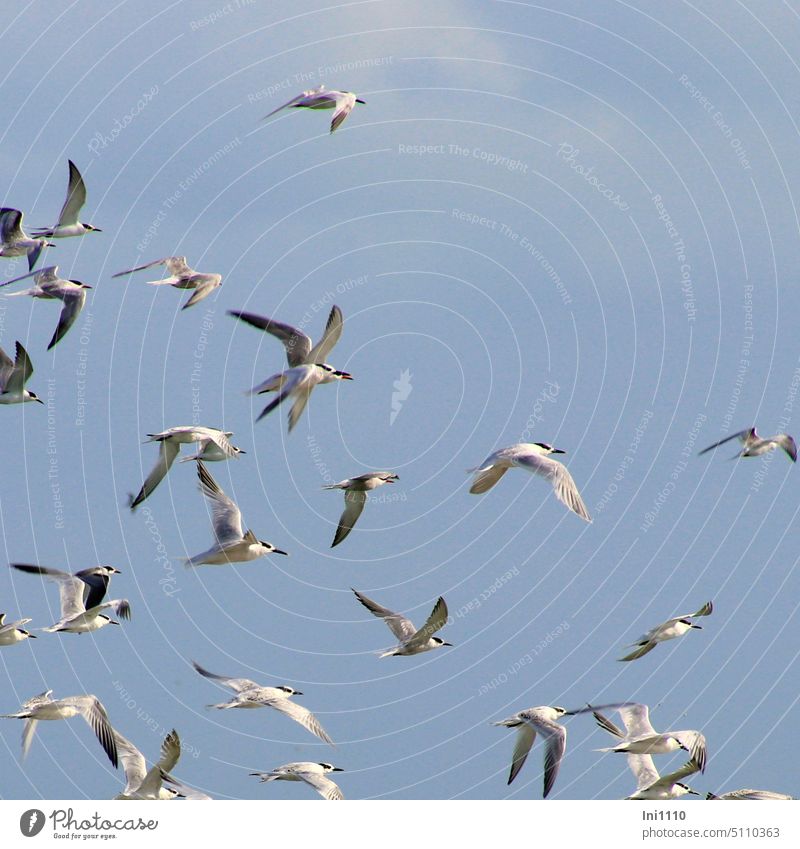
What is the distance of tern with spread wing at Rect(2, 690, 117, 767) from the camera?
30281mm

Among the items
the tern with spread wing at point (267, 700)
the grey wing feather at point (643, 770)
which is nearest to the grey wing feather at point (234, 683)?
the tern with spread wing at point (267, 700)

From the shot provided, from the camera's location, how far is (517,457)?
97.9 feet

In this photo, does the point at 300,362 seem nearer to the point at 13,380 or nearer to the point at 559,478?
the point at 13,380

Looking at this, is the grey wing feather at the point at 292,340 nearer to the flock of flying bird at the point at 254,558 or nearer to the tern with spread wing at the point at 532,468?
the flock of flying bird at the point at 254,558

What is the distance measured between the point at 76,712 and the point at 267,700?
350 cm

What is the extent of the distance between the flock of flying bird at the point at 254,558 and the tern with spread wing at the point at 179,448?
2 cm

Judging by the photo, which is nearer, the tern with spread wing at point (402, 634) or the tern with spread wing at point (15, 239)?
the tern with spread wing at point (402, 634)

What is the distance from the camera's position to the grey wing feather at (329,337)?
31969 millimetres

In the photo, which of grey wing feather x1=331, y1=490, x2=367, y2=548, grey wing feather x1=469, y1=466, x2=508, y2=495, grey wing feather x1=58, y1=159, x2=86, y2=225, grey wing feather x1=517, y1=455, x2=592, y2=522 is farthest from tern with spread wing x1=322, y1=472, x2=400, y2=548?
grey wing feather x1=58, y1=159, x2=86, y2=225
